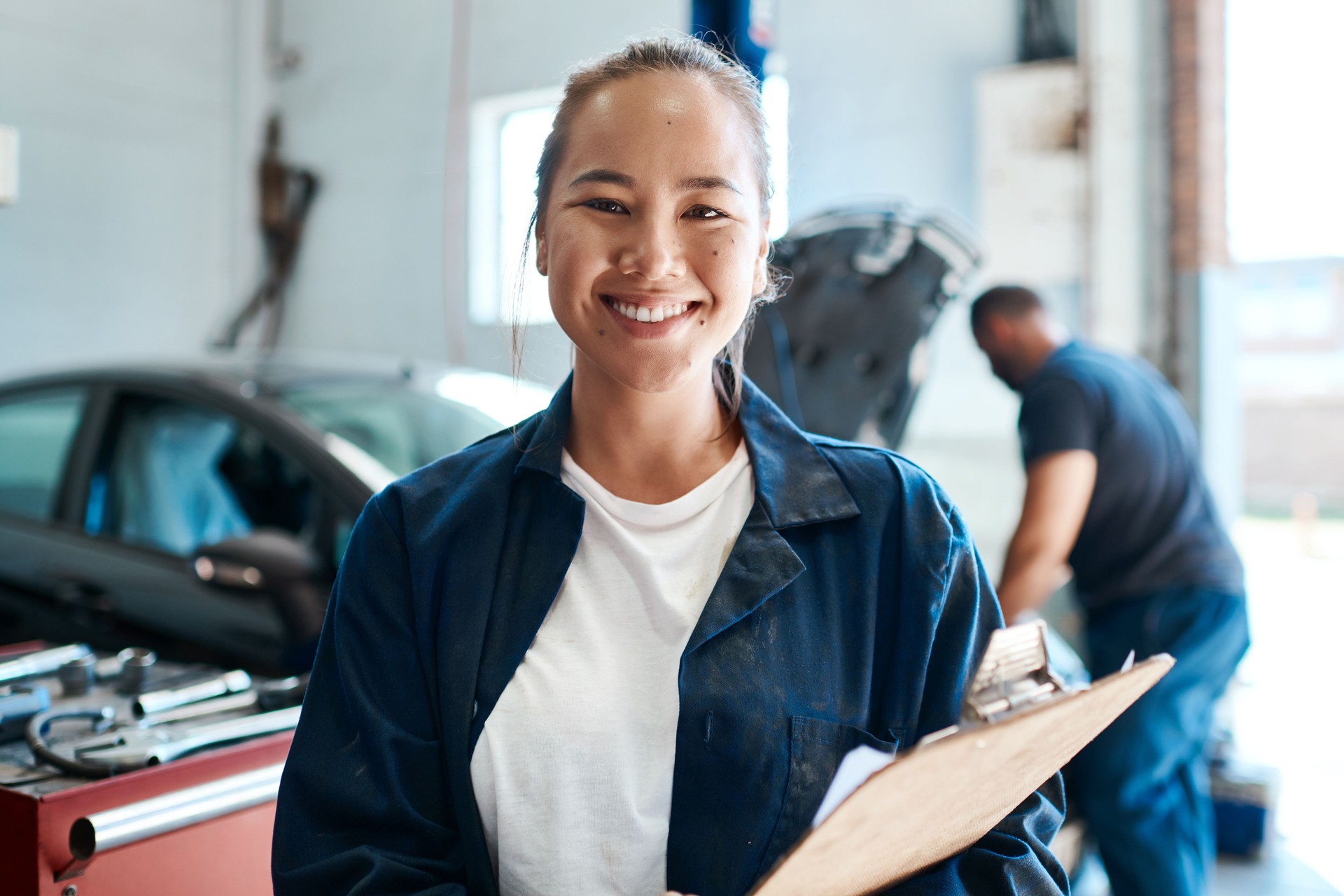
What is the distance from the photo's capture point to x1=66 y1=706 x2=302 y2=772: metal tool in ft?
4.30

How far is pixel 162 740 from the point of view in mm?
1389

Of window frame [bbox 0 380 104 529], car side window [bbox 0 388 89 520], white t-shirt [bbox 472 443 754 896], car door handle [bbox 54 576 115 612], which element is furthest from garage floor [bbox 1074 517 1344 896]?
car side window [bbox 0 388 89 520]

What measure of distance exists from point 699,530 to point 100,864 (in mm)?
854

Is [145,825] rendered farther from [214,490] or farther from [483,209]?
[483,209]

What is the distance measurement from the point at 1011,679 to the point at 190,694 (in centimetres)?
127

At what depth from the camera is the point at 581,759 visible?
98 centimetres

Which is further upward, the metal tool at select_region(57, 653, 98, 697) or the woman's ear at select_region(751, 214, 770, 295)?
the woman's ear at select_region(751, 214, 770, 295)

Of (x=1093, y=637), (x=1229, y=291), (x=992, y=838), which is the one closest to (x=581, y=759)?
(x=992, y=838)

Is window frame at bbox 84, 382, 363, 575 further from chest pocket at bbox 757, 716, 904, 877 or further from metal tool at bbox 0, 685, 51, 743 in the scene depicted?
chest pocket at bbox 757, 716, 904, 877

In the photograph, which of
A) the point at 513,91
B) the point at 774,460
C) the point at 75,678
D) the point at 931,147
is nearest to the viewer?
the point at 774,460

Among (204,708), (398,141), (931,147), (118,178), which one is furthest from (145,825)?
(118,178)

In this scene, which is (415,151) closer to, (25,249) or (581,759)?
(25,249)

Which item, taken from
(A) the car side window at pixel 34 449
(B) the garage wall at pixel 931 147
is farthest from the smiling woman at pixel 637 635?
(B) the garage wall at pixel 931 147

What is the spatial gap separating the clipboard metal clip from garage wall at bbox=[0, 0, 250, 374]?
602 centimetres
